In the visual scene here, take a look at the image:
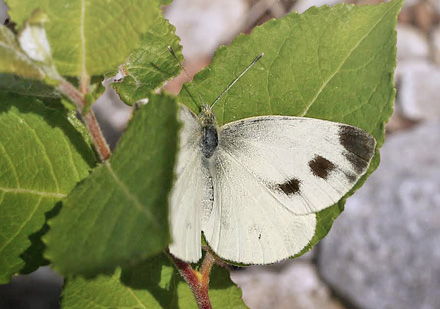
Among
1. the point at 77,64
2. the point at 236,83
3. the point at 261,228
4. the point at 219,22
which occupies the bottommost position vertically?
the point at 219,22

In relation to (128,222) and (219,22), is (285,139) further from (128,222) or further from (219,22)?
(219,22)

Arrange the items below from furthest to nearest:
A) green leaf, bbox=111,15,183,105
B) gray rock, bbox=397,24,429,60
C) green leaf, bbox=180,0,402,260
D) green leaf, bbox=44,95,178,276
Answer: gray rock, bbox=397,24,429,60, green leaf, bbox=111,15,183,105, green leaf, bbox=180,0,402,260, green leaf, bbox=44,95,178,276

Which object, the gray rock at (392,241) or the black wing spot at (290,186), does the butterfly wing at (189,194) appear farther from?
the gray rock at (392,241)

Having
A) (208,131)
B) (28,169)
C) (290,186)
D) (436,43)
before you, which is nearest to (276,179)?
(290,186)

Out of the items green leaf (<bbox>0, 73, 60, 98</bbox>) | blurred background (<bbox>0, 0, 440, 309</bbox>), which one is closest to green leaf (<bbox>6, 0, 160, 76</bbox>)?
green leaf (<bbox>0, 73, 60, 98</bbox>)

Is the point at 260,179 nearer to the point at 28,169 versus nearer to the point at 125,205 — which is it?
the point at 28,169

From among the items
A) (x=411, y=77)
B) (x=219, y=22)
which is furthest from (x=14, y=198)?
(x=411, y=77)

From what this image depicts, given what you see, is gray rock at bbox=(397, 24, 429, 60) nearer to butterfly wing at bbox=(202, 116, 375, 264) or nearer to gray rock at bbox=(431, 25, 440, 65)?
gray rock at bbox=(431, 25, 440, 65)
